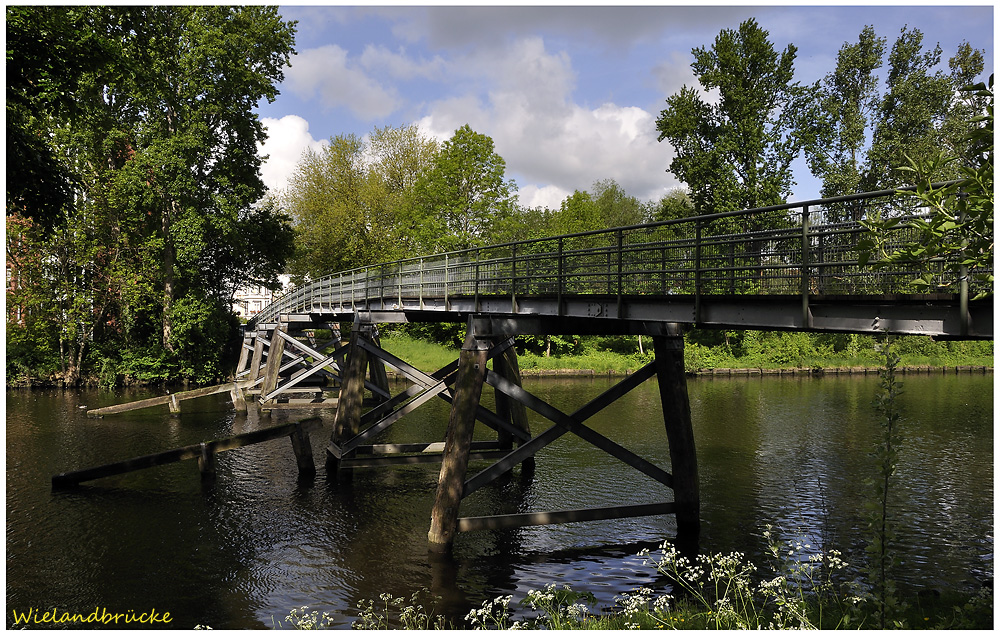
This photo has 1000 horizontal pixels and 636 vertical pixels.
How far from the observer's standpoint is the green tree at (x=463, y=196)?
35.0 meters

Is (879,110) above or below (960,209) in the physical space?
above

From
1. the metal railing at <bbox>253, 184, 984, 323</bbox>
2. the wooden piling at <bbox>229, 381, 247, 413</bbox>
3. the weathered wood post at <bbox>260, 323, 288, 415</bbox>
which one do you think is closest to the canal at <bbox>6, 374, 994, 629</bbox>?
the wooden piling at <bbox>229, 381, 247, 413</bbox>

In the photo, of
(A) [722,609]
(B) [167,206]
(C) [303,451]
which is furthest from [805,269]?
(B) [167,206]

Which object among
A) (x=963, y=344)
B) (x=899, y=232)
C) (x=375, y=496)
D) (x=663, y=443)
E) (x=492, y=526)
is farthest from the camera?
(x=963, y=344)

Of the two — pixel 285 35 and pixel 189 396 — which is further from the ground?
pixel 285 35

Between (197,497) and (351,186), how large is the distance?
33.0 meters

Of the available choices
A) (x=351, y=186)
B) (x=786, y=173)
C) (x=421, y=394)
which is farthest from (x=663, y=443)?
(x=351, y=186)

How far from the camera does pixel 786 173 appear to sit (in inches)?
1267

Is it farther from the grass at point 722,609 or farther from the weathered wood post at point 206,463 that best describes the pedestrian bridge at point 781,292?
the weathered wood post at point 206,463

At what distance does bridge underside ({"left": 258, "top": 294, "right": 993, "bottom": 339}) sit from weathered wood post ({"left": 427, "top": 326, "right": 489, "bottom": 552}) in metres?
0.61

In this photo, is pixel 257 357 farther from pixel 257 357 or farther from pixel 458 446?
pixel 458 446

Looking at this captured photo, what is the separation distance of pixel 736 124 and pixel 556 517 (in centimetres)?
2803

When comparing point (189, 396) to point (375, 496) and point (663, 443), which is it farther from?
point (663, 443)

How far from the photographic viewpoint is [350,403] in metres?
14.3
